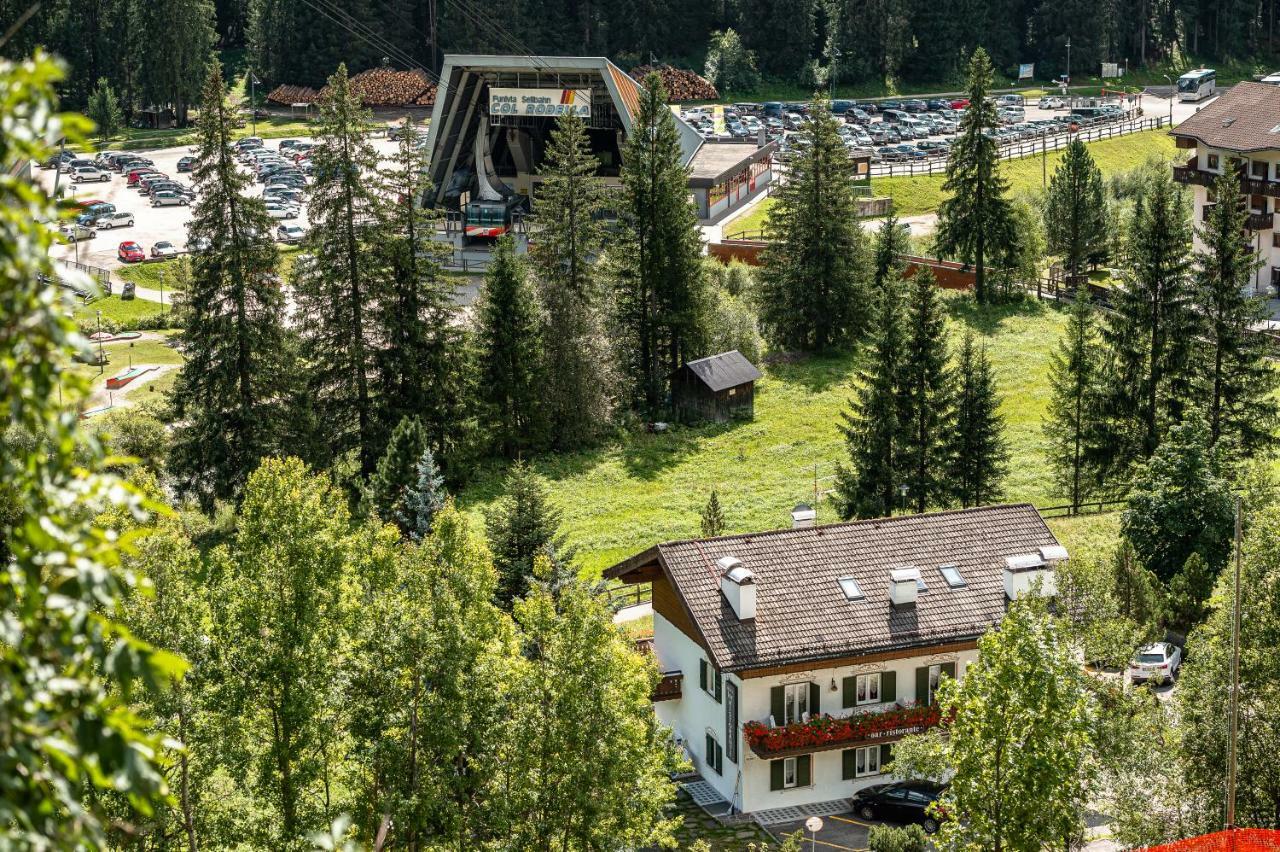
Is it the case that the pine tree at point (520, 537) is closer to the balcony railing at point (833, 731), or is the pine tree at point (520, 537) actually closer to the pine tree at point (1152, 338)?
the balcony railing at point (833, 731)

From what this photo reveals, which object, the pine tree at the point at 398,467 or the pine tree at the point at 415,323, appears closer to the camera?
the pine tree at the point at 398,467

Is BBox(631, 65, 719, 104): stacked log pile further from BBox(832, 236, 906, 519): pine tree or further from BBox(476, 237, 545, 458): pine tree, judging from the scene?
BBox(832, 236, 906, 519): pine tree

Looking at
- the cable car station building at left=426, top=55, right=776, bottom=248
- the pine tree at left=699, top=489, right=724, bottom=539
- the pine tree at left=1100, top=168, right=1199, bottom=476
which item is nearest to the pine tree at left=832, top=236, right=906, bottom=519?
the pine tree at left=699, top=489, right=724, bottom=539

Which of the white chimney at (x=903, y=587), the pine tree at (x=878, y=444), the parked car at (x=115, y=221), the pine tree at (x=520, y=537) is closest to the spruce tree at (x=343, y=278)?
the pine tree at (x=878, y=444)

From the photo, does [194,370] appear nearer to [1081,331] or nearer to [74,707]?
[1081,331]

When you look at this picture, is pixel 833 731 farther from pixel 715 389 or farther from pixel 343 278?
pixel 715 389

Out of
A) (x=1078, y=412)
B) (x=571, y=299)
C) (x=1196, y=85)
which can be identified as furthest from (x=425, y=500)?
(x=1196, y=85)
